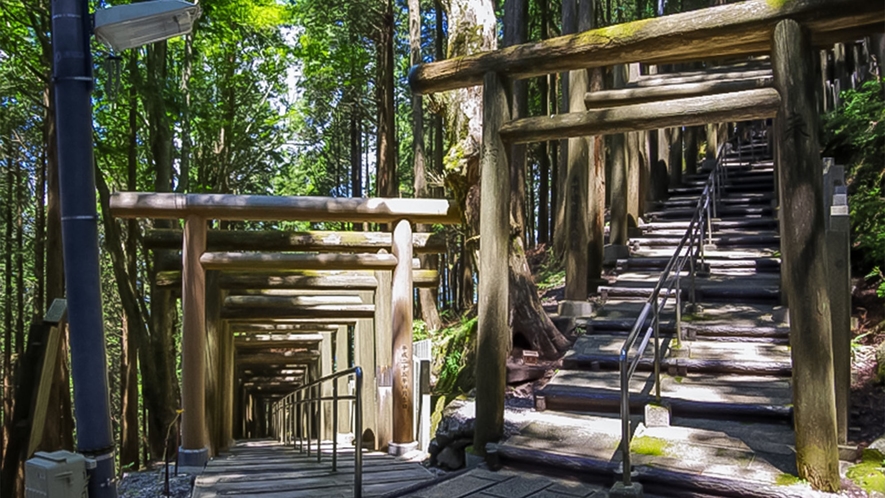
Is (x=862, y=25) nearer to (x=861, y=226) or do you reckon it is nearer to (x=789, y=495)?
(x=789, y=495)

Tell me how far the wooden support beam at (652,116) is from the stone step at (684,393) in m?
2.32

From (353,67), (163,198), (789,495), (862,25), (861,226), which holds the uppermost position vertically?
(353,67)

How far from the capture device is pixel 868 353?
258 inches

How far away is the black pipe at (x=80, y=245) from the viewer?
343 cm

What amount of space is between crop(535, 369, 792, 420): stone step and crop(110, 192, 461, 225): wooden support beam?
7.59 feet

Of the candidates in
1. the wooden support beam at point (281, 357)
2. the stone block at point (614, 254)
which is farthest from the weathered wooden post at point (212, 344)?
the wooden support beam at point (281, 357)

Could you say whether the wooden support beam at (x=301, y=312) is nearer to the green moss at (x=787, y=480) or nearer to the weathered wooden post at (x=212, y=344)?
the weathered wooden post at (x=212, y=344)

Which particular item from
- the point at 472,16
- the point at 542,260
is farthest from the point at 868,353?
the point at 542,260

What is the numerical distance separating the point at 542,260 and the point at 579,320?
9.01 metres

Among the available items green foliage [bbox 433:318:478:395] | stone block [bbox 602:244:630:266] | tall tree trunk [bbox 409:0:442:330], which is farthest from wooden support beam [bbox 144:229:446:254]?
tall tree trunk [bbox 409:0:442:330]

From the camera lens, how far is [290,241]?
852cm

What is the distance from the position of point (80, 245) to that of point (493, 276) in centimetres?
320

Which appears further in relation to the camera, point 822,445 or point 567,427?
point 567,427

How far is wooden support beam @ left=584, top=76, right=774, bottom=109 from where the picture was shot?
705cm
